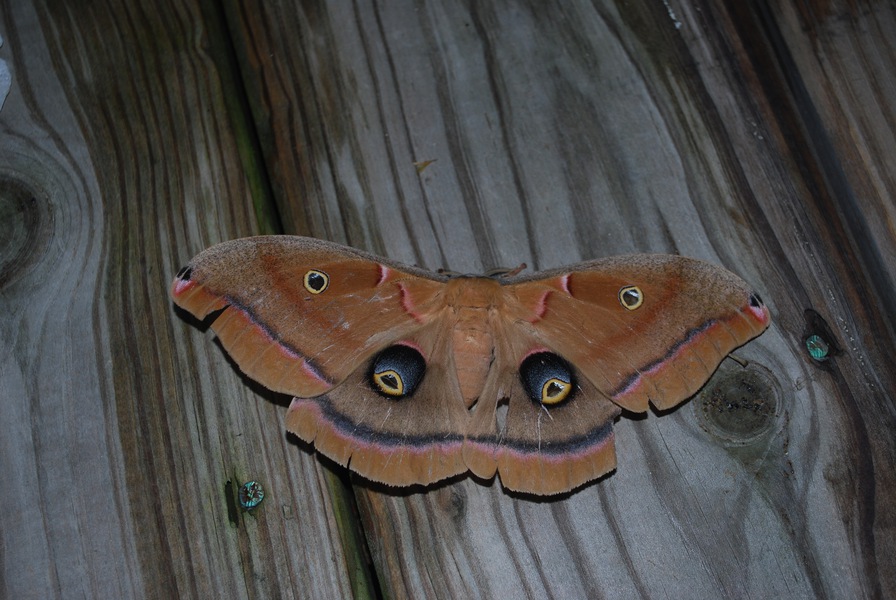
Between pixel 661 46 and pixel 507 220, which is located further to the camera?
pixel 661 46

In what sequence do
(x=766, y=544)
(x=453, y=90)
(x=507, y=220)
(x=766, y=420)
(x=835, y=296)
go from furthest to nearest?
(x=453, y=90), (x=507, y=220), (x=835, y=296), (x=766, y=420), (x=766, y=544)

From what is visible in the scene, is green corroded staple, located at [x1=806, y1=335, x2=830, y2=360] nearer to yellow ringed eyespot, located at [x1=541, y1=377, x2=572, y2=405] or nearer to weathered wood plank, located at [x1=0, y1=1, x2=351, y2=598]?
yellow ringed eyespot, located at [x1=541, y1=377, x2=572, y2=405]

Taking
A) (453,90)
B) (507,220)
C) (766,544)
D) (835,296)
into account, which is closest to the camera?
(766,544)

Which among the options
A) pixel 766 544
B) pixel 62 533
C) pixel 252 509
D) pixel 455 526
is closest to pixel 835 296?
pixel 766 544

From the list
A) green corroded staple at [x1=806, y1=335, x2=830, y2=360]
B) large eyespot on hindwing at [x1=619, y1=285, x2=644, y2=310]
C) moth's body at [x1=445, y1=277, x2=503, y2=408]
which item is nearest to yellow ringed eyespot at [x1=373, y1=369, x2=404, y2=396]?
moth's body at [x1=445, y1=277, x2=503, y2=408]

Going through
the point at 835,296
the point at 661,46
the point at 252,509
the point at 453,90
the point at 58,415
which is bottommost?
the point at 835,296

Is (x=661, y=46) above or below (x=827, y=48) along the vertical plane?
above

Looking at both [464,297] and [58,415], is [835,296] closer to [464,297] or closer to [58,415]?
[464,297]

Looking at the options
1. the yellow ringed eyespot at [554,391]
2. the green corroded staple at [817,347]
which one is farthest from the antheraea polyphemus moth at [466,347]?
the green corroded staple at [817,347]
